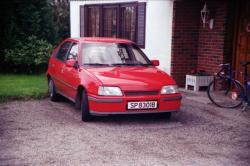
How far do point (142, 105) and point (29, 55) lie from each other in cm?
800

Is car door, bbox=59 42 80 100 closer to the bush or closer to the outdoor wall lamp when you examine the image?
the outdoor wall lamp

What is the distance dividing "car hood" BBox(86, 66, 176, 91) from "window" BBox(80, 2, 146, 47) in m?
5.74

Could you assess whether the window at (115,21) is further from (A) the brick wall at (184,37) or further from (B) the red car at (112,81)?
Answer: (B) the red car at (112,81)

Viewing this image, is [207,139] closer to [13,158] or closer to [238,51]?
[13,158]

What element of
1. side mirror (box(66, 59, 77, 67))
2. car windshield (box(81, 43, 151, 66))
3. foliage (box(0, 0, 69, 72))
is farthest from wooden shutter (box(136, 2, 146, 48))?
side mirror (box(66, 59, 77, 67))

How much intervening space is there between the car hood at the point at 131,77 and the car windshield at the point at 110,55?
284 mm

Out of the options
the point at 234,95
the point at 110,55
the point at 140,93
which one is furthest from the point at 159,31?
the point at 140,93

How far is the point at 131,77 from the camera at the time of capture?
7.81 metres

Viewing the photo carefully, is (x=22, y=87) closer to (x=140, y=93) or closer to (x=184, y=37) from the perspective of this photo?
(x=184, y=37)

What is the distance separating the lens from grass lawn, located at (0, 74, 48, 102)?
10273 mm

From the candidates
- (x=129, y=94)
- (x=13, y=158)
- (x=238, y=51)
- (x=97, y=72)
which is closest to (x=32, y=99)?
(x=97, y=72)

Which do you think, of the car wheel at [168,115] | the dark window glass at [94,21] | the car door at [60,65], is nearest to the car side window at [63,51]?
the car door at [60,65]

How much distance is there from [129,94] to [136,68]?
1.02 m

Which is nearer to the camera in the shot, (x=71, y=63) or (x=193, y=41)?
(x=71, y=63)
